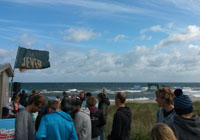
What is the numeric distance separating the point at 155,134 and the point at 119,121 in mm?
2048

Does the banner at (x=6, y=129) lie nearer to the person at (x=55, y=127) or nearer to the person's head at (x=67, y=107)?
the person's head at (x=67, y=107)

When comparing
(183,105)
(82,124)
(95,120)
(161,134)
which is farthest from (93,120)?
(161,134)

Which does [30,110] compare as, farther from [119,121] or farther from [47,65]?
[47,65]

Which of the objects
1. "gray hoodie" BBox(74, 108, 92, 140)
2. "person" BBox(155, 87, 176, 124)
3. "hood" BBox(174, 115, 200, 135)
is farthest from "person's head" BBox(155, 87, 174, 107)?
"gray hoodie" BBox(74, 108, 92, 140)

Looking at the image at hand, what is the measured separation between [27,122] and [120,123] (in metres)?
1.66

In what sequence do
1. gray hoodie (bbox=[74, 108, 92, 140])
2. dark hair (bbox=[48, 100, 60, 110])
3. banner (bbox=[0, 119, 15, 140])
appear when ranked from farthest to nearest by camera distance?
banner (bbox=[0, 119, 15, 140])
gray hoodie (bbox=[74, 108, 92, 140])
dark hair (bbox=[48, 100, 60, 110])

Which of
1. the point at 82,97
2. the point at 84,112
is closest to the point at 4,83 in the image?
the point at 82,97

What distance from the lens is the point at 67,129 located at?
3.52 m

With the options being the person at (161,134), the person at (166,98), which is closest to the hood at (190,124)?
the person at (161,134)

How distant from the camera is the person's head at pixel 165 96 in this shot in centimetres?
361

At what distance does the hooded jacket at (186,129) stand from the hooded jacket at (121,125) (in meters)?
1.77

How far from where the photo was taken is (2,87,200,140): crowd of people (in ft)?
8.64

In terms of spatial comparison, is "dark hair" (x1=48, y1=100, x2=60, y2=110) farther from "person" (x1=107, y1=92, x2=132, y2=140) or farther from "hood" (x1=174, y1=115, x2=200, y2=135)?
"hood" (x1=174, y1=115, x2=200, y2=135)

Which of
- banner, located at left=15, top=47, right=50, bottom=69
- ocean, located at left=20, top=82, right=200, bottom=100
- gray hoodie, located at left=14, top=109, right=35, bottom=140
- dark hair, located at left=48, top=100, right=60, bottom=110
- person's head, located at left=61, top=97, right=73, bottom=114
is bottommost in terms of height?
ocean, located at left=20, top=82, right=200, bottom=100
